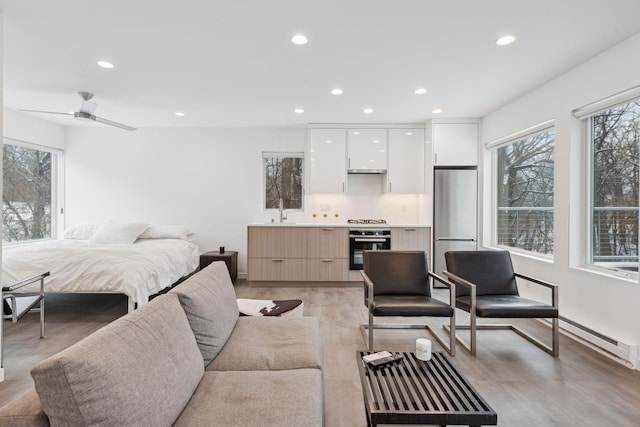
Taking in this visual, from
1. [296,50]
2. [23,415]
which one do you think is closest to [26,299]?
[23,415]

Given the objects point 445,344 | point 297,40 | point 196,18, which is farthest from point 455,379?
point 196,18

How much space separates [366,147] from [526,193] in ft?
7.78

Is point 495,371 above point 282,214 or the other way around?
the other way around

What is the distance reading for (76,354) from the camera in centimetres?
95

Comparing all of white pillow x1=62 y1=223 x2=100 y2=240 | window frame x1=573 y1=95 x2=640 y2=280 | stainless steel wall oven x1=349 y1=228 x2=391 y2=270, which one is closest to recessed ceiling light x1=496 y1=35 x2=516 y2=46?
window frame x1=573 y1=95 x2=640 y2=280

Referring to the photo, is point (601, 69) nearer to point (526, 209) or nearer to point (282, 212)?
point (526, 209)

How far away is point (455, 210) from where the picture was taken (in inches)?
198

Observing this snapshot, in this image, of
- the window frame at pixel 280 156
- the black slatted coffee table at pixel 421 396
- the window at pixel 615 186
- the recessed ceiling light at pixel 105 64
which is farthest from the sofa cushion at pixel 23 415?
the window frame at pixel 280 156

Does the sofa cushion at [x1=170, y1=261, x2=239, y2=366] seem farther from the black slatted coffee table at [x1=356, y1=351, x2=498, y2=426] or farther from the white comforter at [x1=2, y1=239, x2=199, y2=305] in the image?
the white comforter at [x1=2, y1=239, x2=199, y2=305]

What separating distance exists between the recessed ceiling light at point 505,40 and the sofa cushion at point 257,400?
9.31 feet

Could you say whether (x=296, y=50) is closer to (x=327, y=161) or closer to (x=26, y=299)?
(x=327, y=161)

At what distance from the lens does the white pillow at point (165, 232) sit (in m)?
5.25

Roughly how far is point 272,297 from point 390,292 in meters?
1.98

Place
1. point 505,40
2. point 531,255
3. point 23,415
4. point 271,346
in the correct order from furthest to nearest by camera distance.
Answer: point 531,255, point 505,40, point 271,346, point 23,415
